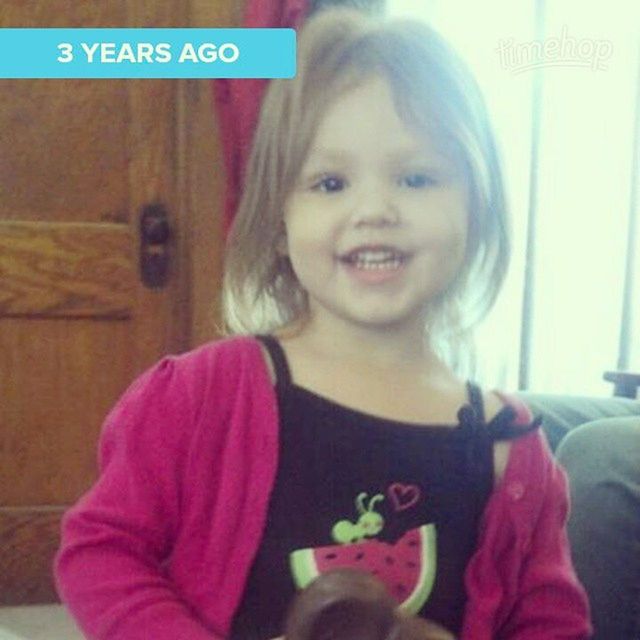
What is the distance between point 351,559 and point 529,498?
143 millimetres

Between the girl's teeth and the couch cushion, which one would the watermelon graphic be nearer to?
Result: the girl's teeth

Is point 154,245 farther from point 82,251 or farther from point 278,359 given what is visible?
point 278,359

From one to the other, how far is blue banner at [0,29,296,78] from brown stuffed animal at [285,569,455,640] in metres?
1.46

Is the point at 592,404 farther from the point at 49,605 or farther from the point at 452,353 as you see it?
the point at 49,605

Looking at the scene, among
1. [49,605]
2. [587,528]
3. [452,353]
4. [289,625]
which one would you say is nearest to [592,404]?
[587,528]

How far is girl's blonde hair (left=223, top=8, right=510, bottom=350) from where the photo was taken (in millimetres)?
720

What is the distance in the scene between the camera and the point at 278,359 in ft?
2.40

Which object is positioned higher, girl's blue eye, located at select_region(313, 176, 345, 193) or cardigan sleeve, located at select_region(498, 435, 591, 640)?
girl's blue eye, located at select_region(313, 176, 345, 193)

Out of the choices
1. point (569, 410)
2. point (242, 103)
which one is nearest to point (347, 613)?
point (569, 410)

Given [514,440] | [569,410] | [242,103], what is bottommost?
[569,410]

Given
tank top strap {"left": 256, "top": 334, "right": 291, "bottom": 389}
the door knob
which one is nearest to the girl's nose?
tank top strap {"left": 256, "top": 334, "right": 291, "bottom": 389}

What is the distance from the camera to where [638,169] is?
223 centimetres

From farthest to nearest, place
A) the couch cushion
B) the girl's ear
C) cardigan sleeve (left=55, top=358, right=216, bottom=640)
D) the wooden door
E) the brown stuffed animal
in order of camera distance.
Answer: the wooden door, the couch cushion, the girl's ear, cardigan sleeve (left=55, top=358, right=216, bottom=640), the brown stuffed animal

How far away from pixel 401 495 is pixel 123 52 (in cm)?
159
